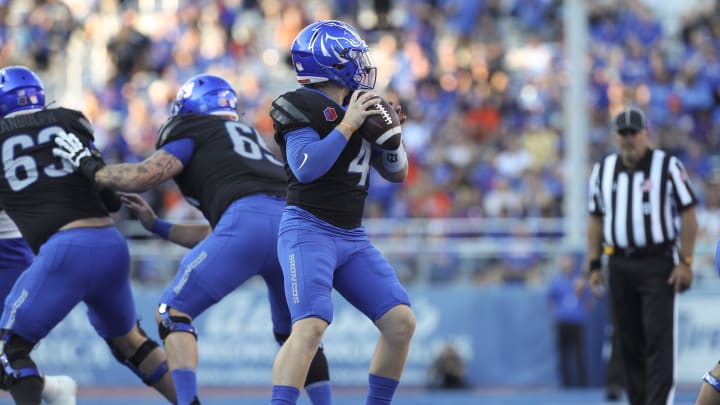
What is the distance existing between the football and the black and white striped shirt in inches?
112

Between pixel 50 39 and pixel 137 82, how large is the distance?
185cm

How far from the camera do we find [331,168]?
554cm

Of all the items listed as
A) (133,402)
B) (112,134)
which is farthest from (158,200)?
(133,402)

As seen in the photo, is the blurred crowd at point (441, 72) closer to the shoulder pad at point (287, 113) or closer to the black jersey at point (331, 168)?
the black jersey at point (331, 168)

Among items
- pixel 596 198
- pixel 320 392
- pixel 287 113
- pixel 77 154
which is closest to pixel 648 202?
pixel 596 198

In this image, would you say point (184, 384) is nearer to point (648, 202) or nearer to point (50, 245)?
point (50, 245)

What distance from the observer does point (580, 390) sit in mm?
12359

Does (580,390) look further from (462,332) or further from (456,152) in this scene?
(456,152)

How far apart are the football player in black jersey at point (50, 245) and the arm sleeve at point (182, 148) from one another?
1.46 feet

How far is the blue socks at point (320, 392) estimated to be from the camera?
630 centimetres

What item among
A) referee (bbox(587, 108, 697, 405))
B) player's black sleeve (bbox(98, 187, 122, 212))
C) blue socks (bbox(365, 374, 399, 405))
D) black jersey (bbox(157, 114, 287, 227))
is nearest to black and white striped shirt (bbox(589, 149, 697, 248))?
referee (bbox(587, 108, 697, 405))

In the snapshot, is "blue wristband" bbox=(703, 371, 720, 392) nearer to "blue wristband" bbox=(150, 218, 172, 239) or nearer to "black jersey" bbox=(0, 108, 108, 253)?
"blue wristband" bbox=(150, 218, 172, 239)

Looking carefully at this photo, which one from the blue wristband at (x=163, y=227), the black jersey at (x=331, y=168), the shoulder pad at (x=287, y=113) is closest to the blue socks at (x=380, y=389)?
the black jersey at (x=331, y=168)

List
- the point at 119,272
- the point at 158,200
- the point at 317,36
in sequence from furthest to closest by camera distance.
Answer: the point at 158,200 → the point at 119,272 → the point at 317,36
